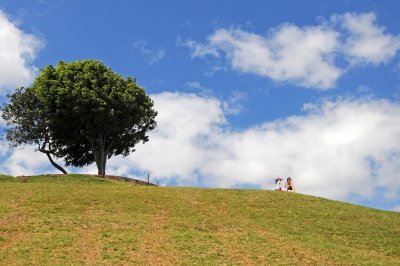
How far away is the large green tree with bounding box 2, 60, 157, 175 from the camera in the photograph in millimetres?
59344

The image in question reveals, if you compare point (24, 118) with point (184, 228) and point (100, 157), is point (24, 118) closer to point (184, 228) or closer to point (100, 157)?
Answer: point (100, 157)

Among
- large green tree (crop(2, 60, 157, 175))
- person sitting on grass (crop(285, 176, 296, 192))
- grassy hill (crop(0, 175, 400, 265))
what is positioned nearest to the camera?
grassy hill (crop(0, 175, 400, 265))

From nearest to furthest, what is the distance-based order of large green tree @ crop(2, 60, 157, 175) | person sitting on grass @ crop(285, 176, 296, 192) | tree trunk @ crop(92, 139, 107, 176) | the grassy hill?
the grassy hill
person sitting on grass @ crop(285, 176, 296, 192)
large green tree @ crop(2, 60, 157, 175)
tree trunk @ crop(92, 139, 107, 176)

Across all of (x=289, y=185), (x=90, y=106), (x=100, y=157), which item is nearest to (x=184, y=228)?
(x=289, y=185)

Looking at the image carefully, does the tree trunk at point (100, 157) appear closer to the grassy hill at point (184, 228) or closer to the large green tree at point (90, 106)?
the large green tree at point (90, 106)

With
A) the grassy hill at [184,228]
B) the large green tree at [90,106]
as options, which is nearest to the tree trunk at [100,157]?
the large green tree at [90,106]

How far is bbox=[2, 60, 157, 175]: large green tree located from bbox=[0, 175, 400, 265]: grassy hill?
17737 millimetres

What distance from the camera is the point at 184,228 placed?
29.9m

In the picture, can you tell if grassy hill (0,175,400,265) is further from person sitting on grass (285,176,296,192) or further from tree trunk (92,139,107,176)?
tree trunk (92,139,107,176)

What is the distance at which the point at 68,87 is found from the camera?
59.4 m

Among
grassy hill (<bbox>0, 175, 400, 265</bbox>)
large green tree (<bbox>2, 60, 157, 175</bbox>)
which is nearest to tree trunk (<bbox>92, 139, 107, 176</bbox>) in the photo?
large green tree (<bbox>2, 60, 157, 175</bbox>)

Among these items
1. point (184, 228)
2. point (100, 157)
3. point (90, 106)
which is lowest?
point (184, 228)

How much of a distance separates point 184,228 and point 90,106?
33.4 m

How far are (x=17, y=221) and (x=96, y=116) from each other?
30.5 m
